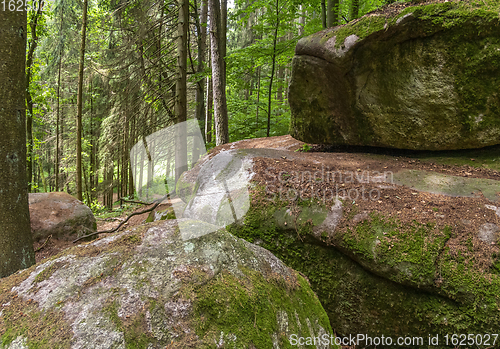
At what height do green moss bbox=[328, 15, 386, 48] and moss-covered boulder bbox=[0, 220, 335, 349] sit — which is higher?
green moss bbox=[328, 15, 386, 48]

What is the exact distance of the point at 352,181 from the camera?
3855 millimetres

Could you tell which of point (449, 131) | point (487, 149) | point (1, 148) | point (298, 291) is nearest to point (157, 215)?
point (1, 148)

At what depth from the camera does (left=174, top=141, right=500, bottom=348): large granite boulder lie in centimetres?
266

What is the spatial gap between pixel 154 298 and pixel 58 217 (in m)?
6.04

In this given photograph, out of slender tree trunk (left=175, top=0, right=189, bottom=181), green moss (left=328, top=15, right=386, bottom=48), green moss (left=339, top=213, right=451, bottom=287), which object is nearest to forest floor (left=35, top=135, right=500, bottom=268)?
green moss (left=339, top=213, right=451, bottom=287)

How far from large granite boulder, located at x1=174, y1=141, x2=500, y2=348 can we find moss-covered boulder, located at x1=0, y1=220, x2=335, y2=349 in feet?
4.84

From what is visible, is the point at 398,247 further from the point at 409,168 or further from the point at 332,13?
the point at 332,13

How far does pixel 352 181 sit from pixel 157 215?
4137 mm

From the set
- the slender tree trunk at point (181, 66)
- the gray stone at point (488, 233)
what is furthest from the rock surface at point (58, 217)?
the gray stone at point (488, 233)

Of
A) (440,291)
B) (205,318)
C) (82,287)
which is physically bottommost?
(440,291)

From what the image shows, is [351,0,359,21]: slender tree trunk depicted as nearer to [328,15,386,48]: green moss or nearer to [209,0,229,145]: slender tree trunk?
[328,15,386,48]: green moss

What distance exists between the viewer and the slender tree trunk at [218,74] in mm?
7504

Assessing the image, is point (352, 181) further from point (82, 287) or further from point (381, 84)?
point (82, 287)

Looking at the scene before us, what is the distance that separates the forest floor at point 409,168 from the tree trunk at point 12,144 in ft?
3.92
